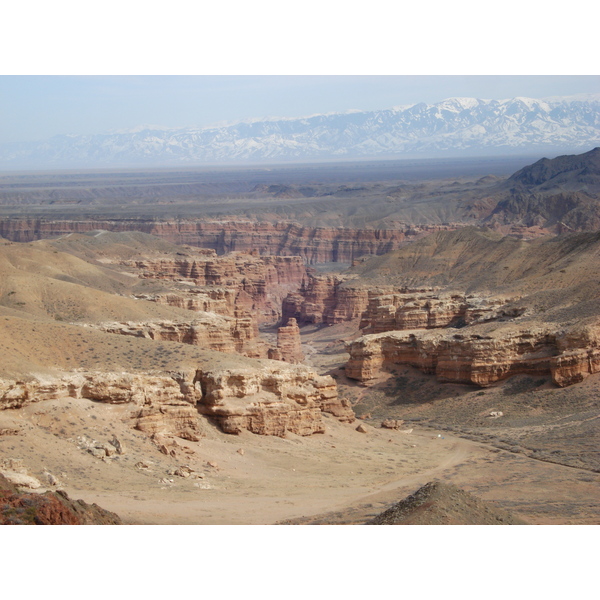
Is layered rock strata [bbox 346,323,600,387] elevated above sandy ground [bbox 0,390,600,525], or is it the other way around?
layered rock strata [bbox 346,323,600,387]

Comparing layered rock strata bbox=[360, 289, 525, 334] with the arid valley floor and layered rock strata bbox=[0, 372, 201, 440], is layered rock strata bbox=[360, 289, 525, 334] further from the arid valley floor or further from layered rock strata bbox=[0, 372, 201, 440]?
layered rock strata bbox=[0, 372, 201, 440]

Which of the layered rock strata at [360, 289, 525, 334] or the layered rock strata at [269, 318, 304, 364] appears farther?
the layered rock strata at [269, 318, 304, 364]

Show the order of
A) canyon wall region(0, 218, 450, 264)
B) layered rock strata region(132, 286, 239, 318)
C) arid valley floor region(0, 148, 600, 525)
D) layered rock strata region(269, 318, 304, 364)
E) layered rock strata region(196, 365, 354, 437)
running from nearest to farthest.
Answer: arid valley floor region(0, 148, 600, 525)
layered rock strata region(196, 365, 354, 437)
layered rock strata region(132, 286, 239, 318)
layered rock strata region(269, 318, 304, 364)
canyon wall region(0, 218, 450, 264)

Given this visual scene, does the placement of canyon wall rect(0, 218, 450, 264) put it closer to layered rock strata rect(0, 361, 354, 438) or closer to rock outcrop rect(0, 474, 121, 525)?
layered rock strata rect(0, 361, 354, 438)

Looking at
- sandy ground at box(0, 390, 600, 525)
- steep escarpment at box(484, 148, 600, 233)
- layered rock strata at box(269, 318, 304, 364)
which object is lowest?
layered rock strata at box(269, 318, 304, 364)

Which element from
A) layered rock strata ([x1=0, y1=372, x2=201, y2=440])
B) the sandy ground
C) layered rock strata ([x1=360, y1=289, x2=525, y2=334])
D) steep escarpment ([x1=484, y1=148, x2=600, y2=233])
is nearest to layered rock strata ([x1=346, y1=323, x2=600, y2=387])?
layered rock strata ([x1=360, y1=289, x2=525, y2=334])

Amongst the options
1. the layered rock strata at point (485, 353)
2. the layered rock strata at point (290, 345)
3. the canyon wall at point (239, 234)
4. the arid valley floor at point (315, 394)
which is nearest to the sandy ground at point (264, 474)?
the arid valley floor at point (315, 394)

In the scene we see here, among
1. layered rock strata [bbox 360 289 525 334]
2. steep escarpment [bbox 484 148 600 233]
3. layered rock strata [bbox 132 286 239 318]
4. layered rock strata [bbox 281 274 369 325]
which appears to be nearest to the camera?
layered rock strata [bbox 360 289 525 334]

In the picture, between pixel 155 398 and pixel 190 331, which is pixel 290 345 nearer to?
pixel 190 331
